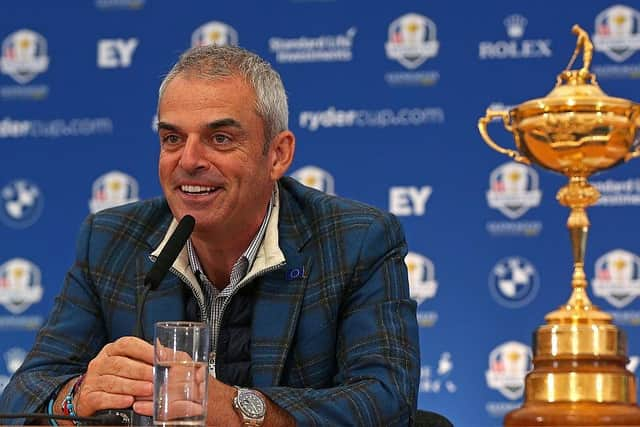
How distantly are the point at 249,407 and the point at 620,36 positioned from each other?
2.95m

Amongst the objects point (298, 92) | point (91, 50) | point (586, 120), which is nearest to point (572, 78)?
point (586, 120)

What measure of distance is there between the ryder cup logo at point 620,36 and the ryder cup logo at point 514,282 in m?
0.84

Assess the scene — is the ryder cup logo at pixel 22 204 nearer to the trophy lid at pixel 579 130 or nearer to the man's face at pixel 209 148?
the trophy lid at pixel 579 130

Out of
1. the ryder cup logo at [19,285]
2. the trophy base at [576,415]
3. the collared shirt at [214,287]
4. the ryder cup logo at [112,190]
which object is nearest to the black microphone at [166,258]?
the collared shirt at [214,287]

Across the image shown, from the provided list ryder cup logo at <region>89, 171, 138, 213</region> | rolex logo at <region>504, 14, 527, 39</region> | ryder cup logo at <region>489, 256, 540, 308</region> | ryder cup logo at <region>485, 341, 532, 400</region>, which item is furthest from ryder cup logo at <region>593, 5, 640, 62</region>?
ryder cup logo at <region>89, 171, 138, 213</region>

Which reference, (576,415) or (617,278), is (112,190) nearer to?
(617,278)

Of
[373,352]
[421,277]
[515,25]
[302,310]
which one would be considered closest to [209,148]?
[302,310]

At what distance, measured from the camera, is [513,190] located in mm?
4605

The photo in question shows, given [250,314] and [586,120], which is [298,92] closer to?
[586,120]

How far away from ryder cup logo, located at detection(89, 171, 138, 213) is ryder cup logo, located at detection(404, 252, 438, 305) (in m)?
1.15

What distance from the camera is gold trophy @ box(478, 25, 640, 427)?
9.87ft

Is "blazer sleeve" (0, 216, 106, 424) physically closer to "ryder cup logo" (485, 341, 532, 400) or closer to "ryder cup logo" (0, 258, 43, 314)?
"ryder cup logo" (485, 341, 532, 400)

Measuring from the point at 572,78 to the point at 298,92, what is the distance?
1624 millimetres

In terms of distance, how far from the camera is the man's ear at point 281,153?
2.57 meters
